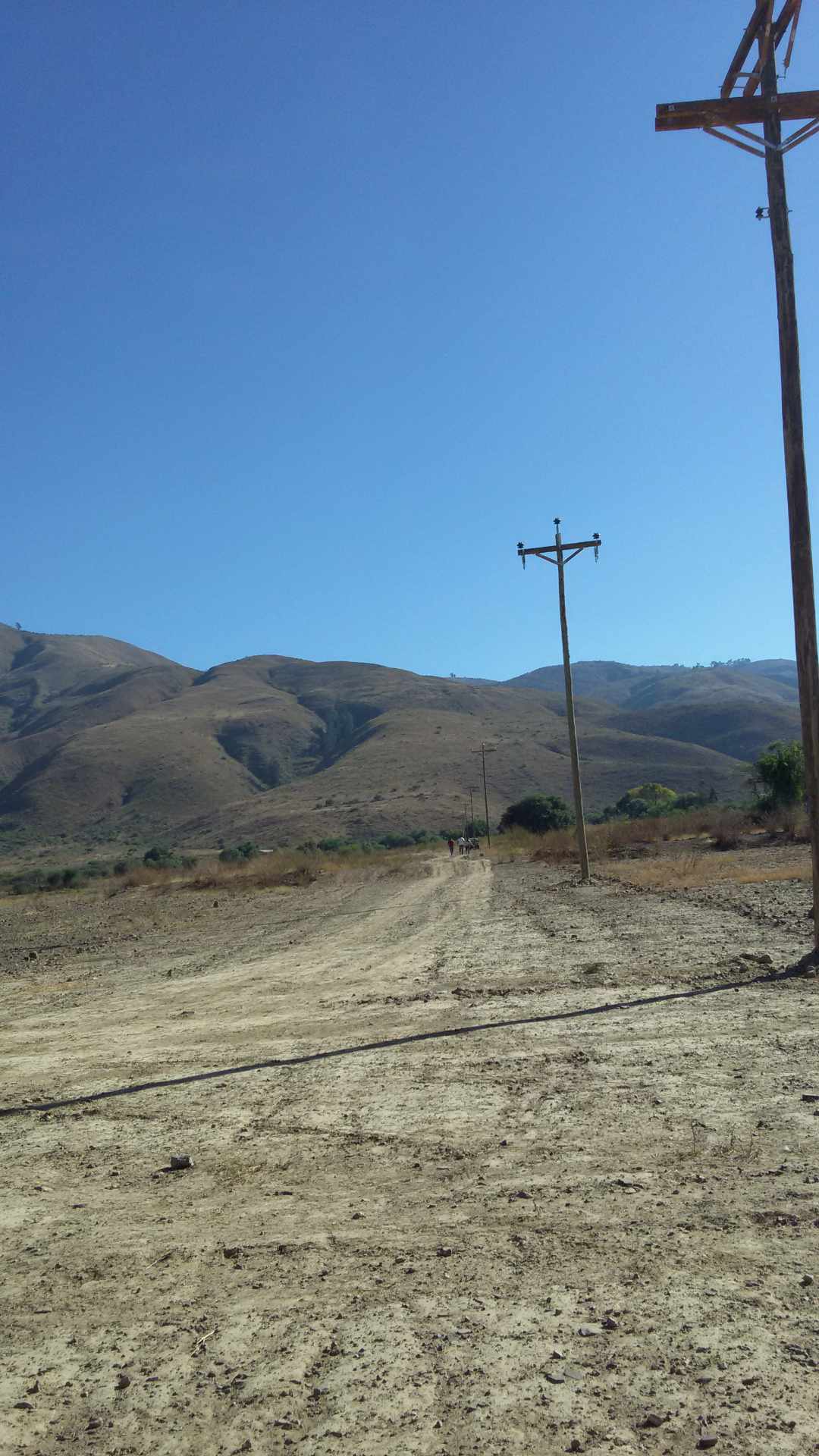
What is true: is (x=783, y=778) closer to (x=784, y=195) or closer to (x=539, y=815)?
(x=539, y=815)

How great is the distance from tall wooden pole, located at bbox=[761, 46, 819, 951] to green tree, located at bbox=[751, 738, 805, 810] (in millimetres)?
43502

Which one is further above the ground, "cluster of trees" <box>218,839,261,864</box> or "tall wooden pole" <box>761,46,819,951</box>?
"tall wooden pole" <box>761,46,819,951</box>

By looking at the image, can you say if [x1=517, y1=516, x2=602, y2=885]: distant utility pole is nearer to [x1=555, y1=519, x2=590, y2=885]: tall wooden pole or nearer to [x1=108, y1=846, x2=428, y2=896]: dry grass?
[x1=555, y1=519, x2=590, y2=885]: tall wooden pole

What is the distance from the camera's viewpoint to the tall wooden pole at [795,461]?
12.7 metres

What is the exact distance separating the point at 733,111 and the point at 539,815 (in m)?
60.1

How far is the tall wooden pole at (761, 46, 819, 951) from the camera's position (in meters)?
12.7

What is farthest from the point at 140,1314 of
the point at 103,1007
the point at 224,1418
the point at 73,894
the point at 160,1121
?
the point at 73,894

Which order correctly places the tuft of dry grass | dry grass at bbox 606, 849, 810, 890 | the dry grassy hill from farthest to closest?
the dry grassy hill → the tuft of dry grass → dry grass at bbox 606, 849, 810, 890

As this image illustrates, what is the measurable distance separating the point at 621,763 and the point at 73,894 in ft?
314

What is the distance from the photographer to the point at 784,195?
1316 cm

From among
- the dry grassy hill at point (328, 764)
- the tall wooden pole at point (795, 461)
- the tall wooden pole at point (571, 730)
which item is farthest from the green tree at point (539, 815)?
the tall wooden pole at point (795, 461)

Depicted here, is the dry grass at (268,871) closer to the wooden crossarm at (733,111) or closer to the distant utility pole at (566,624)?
the distant utility pole at (566,624)

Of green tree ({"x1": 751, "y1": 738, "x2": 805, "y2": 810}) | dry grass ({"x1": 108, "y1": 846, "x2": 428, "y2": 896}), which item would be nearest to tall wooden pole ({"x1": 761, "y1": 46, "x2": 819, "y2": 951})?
dry grass ({"x1": 108, "y1": 846, "x2": 428, "y2": 896})

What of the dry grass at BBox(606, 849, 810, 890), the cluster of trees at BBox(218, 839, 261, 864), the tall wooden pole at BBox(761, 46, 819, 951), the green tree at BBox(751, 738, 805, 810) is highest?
the tall wooden pole at BBox(761, 46, 819, 951)
